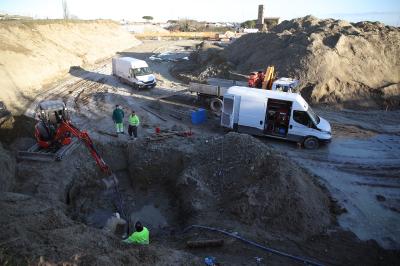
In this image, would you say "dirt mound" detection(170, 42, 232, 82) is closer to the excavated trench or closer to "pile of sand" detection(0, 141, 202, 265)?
the excavated trench

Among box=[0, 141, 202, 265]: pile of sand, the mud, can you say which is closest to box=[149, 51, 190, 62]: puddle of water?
the mud

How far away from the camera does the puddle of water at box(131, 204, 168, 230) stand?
11914 millimetres

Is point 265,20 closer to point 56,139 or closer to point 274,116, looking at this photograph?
point 274,116

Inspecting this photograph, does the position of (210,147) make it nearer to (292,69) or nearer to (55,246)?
(55,246)

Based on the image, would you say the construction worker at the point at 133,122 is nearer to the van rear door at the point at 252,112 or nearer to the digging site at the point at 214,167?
the digging site at the point at 214,167

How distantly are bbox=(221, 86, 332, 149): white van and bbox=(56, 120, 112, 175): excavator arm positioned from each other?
698cm

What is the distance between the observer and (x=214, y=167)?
12383mm

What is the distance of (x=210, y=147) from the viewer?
13.3 m

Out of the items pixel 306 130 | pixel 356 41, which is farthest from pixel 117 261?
pixel 356 41

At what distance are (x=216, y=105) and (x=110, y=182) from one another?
392 inches

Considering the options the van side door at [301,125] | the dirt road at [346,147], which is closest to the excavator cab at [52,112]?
the dirt road at [346,147]

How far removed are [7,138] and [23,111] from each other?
7215 millimetres

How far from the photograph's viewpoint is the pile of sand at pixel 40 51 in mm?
24812

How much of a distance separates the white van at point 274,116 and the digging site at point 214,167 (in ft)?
0.19
